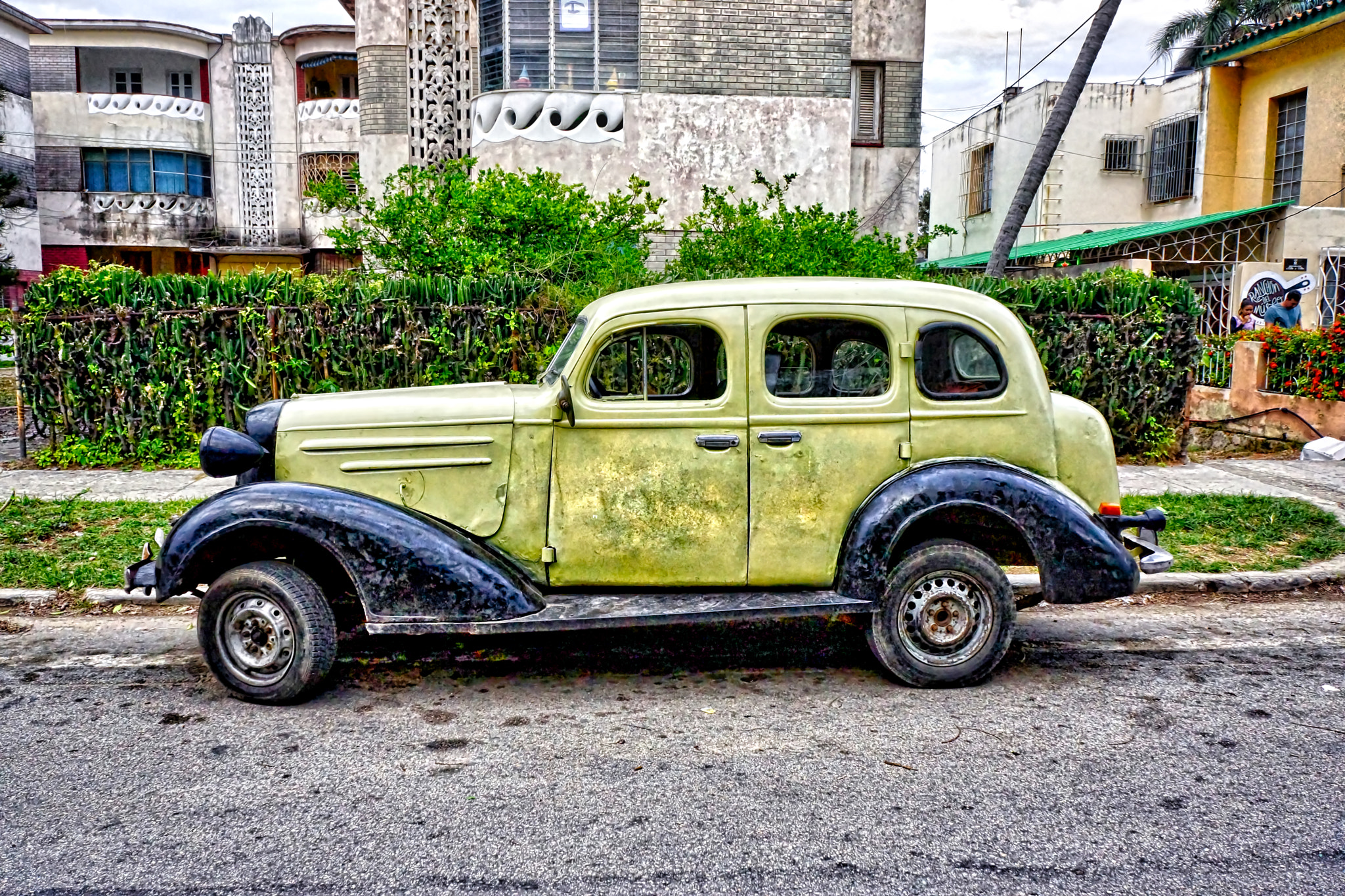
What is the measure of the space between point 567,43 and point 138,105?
22.3 m

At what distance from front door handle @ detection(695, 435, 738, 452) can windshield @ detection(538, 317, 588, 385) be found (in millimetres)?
744

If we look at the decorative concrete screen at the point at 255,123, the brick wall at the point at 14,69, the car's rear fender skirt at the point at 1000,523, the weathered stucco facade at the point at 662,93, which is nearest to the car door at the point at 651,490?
the car's rear fender skirt at the point at 1000,523

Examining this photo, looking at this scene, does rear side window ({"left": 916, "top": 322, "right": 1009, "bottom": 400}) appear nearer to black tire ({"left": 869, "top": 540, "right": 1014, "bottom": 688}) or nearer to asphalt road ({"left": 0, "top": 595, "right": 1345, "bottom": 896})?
black tire ({"left": 869, "top": 540, "right": 1014, "bottom": 688})

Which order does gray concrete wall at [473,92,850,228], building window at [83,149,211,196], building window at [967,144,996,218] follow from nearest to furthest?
gray concrete wall at [473,92,850,228] → building window at [967,144,996,218] → building window at [83,149,211,196]

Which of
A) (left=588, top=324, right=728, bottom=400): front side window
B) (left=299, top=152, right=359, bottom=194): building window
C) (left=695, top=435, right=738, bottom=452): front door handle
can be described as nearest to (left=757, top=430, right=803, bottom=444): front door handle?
(left=695, top=435, right=738, bottom=452): front door handle

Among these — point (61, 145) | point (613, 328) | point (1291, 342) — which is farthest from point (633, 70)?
point (61, 145)

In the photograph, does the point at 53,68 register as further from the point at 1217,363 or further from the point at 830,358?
the point at 830,358

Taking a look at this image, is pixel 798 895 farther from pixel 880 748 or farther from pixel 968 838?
pixel 880 748

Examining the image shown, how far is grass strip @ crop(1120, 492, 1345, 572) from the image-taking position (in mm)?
7270

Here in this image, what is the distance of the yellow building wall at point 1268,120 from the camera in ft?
63.7

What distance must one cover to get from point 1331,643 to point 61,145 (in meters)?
35.6

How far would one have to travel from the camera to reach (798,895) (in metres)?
3.15

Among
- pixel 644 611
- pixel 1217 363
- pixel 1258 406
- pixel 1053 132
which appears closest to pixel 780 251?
pixel 1053 132

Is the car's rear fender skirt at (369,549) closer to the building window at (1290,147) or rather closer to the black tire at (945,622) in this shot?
the black tire at (945,622)
